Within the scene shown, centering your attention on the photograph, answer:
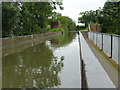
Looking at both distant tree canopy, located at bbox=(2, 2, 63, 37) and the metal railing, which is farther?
distant tree canopy, located at bbox=(2, 2, 63, 37)

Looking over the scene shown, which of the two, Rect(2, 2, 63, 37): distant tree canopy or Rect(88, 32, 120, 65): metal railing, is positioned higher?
Rect(2, 2, 63, 37): distant tree canopy

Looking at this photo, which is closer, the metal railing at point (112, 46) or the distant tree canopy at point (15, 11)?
the metal railing at point (112, 46)

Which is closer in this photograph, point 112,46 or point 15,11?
point 112,46

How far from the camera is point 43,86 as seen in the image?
505cm

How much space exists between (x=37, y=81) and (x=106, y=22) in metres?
24.6

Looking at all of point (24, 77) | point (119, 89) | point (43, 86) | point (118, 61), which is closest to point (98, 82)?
point (119, 89)

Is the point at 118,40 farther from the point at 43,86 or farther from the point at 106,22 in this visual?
the point at 106,22

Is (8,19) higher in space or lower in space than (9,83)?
higher

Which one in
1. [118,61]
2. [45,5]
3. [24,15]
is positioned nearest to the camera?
[118,61]

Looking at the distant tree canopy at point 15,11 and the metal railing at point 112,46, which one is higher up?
the distant tree canopy at point 15,11

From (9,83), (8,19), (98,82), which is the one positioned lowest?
(9,83)

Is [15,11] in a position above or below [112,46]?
above

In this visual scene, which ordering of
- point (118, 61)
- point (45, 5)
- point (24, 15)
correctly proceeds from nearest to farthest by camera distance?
point (118, 61)
point (45, 5)
point (24, 15)

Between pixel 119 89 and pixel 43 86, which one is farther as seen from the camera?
pixel 43 86
